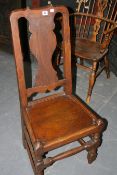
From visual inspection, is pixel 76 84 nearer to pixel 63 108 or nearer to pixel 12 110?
pixel 12 110

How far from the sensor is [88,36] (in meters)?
2.86

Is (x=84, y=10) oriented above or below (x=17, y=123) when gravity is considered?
above

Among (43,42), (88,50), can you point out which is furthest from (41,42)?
(88,50)

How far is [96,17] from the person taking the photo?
96.0 inches

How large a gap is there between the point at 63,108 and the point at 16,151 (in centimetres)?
57

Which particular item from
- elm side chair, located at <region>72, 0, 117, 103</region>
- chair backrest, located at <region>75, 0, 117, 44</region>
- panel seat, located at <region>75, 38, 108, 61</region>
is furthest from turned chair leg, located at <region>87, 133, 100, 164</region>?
chair backrest, located at <region>75, 0, 117, 44</region>

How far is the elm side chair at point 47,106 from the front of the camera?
1.38m

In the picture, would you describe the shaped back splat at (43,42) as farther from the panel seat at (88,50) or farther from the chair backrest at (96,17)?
the chair backrest at (96,17)

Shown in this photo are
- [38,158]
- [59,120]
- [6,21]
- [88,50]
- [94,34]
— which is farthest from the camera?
[6,21]

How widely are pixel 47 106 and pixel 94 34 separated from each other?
1.31 m

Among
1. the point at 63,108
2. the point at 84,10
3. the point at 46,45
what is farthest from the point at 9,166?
the point at 84,10

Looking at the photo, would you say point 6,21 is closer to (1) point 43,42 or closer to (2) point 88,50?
(2) point 88,50

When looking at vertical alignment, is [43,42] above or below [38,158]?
above

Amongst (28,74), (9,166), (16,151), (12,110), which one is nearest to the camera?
(9,166)
